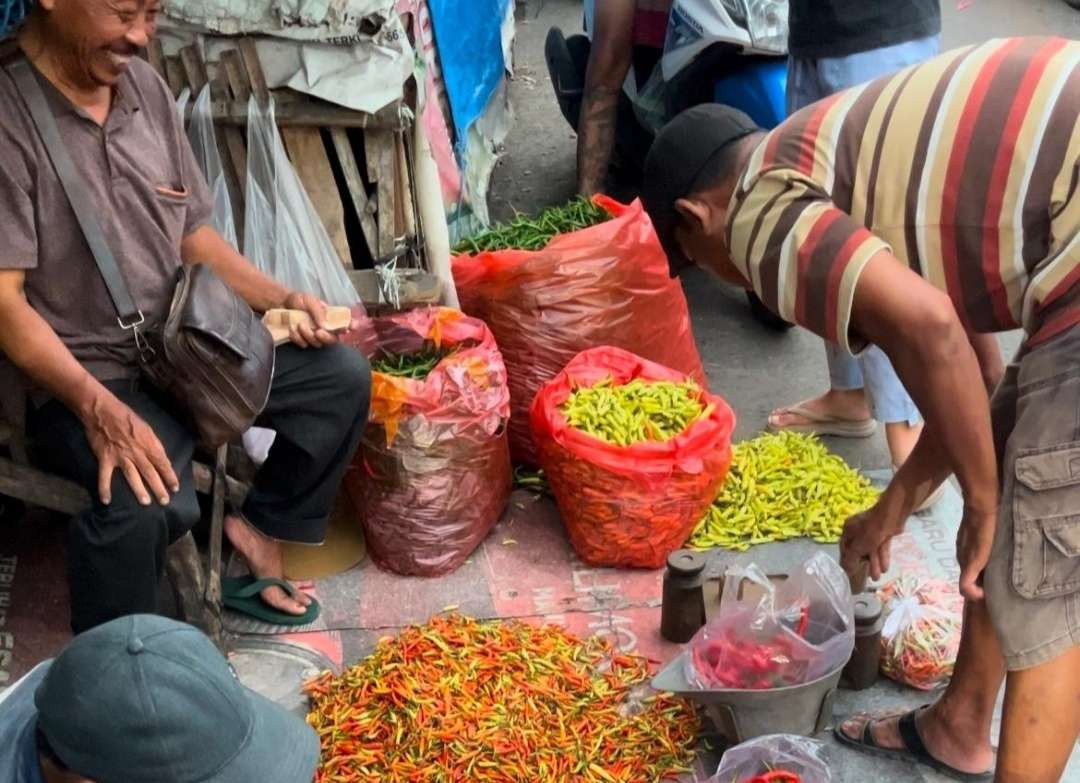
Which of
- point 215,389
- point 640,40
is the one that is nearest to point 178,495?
point 215,389

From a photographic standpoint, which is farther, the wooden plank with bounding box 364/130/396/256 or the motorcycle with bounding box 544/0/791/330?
the motorcycle with bounding box 544/0/791/330

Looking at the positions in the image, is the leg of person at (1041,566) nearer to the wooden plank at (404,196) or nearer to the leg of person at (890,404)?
the leg of person at (890,404)

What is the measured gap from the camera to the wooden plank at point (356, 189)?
3539 millimetres

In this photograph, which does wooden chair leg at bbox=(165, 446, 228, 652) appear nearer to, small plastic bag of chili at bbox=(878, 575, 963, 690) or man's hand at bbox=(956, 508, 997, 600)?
small plastic bag of chili at bbox=(878, 575, 963, 690)

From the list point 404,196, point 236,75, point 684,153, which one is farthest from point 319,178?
point 684,153

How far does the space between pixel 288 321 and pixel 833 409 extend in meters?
1.85

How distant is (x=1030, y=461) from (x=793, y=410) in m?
1.92

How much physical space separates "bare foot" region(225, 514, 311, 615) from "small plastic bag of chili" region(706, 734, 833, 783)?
49.0 inches

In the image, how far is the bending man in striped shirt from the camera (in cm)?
193

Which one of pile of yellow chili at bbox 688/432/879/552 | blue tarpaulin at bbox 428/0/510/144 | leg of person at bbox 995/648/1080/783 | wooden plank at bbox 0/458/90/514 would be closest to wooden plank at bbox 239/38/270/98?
blue tarpaulin at bbox 428/0/510/144

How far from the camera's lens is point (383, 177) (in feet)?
11.9

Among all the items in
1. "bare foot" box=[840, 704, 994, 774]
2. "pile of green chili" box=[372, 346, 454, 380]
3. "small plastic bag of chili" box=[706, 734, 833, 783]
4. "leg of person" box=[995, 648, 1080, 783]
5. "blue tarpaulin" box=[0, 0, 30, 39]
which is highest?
"blue tarpaulin" box=[0, 0, 30, 39]

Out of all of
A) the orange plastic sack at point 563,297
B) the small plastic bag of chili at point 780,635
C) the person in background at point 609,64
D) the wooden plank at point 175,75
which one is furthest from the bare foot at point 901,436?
the wooden plank at point 175,75

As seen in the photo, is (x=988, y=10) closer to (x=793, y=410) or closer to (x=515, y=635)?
(x=793, y=410)
